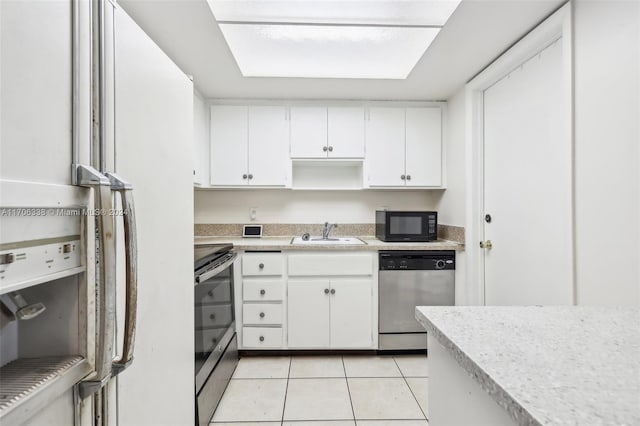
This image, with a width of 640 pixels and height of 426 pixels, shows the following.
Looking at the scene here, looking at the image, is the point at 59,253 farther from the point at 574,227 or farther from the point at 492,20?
the point at 492,20

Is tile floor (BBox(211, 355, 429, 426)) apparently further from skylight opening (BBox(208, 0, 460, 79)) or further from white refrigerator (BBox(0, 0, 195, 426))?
skylight opening (BBox(208, 0, 460, 79))

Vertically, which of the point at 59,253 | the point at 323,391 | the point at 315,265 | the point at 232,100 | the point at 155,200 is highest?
the point at 232,100

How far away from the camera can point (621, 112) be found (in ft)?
3.89

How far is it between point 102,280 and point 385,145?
2.49 m

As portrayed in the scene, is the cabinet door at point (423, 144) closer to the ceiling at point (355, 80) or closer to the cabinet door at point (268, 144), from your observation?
the ceiling at point (355, 80)

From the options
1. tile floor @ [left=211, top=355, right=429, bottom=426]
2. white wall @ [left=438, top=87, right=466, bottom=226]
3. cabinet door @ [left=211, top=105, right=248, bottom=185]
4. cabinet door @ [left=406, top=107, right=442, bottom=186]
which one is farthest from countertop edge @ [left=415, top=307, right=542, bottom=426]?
cabinet door @ [left=211, top=105, right=248, bottom=185]

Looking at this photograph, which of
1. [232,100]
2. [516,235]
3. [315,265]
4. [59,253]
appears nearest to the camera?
[59,253]

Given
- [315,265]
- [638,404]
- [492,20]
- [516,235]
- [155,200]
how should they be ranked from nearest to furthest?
[638,404] < [155,200] < [492,20] < [516,235] < [315,265]

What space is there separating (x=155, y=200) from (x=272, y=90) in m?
1.88

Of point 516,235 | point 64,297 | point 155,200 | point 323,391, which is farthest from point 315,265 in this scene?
point 64,297

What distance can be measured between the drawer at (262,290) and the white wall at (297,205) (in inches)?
30.5

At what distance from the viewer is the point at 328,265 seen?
242cm

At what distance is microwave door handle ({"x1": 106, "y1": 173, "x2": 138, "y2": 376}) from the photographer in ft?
2.26

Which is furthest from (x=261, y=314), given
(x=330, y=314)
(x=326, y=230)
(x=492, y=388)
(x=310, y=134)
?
(x=492, y=388)
